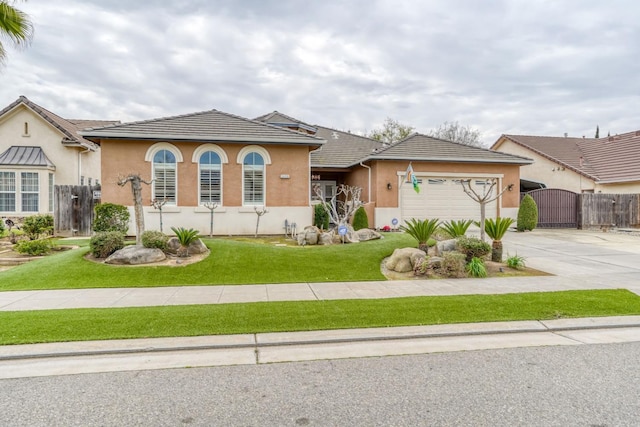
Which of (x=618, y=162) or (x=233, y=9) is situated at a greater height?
(x=233, y=9)

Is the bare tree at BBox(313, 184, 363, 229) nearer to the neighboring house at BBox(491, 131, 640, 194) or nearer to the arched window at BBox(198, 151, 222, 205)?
the arched window at BBox(198, 151, 222, 205)

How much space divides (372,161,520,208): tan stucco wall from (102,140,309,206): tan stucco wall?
161 inches

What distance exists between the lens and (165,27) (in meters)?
13.5

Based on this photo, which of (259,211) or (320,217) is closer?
(259,211)

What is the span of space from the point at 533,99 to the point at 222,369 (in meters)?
27.8

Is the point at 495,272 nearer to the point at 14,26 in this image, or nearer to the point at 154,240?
the point at 154,240

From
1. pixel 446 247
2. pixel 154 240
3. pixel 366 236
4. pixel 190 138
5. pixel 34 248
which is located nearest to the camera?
pixel 154 240

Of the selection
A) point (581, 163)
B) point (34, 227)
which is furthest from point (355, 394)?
point (581, 163)

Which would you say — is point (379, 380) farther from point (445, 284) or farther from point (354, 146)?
point (354, 146)

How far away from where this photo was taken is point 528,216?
18750 mm

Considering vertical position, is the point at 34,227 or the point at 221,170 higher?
the point at 221,170

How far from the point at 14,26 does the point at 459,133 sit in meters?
42.6

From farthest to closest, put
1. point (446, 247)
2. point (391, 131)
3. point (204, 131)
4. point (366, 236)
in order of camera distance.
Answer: point (391, 131) → point (204, 131) → point (366, 236) → point (446, 247)

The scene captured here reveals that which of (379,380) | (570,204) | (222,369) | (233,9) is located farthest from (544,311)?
(570,204)
